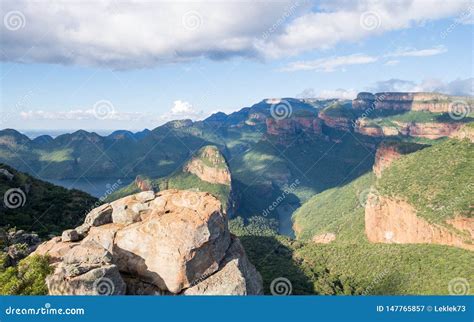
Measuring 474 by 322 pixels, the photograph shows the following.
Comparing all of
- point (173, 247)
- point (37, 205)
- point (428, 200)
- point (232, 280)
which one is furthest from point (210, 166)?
point (173, 247)

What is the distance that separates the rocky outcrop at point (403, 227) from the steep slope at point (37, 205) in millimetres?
58917

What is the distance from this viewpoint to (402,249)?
6394 cm

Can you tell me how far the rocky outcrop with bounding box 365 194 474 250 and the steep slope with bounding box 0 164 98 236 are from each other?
5892 cm

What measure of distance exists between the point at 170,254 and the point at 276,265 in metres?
41.7

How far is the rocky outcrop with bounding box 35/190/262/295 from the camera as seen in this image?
22.6 m

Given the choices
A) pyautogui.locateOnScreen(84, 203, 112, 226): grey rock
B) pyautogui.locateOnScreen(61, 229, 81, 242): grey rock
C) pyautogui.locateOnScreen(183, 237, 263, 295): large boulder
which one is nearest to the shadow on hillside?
pyautogui.locateOnScreen(183, 237, 263, 295): large boulder

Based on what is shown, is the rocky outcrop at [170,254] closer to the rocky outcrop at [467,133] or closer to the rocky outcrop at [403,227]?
the rocky outcrop at [403,227]

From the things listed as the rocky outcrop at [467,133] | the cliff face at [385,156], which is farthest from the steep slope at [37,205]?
the cliff face at [385,156]

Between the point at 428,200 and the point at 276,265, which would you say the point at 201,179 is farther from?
the point at 428,200

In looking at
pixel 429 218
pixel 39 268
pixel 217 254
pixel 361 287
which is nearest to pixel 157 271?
pixel 217 254

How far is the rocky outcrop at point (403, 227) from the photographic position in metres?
60.8

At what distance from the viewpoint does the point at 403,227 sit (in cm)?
7594

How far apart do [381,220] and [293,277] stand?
37.4m

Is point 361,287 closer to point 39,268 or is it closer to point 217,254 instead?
point 217,254
